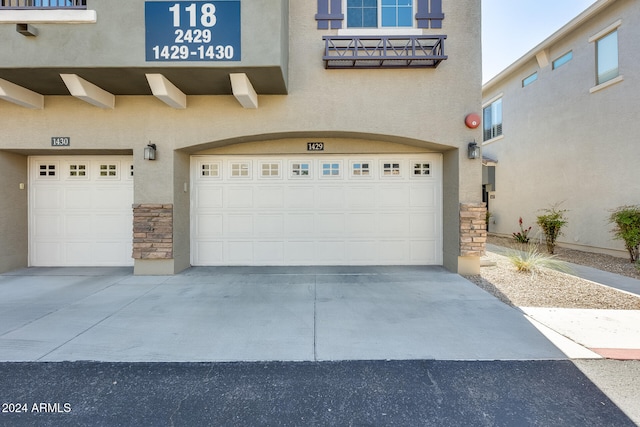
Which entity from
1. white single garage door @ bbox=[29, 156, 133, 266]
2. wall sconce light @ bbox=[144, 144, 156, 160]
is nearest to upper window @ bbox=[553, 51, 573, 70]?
wall sconce light @ bbox=[144, 144, 156, 160]

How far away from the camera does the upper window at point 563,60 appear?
9447mm

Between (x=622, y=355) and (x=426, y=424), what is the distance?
2.53 metres

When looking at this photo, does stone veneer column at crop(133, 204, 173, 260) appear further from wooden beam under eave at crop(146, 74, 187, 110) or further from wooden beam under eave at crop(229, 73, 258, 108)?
wooden beam under eave at crop(229, 73, 258, 108)

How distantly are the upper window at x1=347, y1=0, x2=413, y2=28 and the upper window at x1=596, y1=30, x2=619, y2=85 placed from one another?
21.6 feet

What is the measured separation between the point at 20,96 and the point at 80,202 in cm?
234

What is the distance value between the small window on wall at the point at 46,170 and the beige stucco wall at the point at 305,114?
2.52ft

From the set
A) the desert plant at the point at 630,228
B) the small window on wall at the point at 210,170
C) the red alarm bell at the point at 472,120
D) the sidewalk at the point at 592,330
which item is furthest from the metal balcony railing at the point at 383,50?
the desert plant at the point at 630,228

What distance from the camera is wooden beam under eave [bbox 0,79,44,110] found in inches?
210

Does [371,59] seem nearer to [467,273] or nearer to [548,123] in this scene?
[467,273]

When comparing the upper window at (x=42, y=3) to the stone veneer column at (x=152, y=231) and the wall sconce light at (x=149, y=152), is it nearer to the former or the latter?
the wall sconce light at (x=149, y=152)

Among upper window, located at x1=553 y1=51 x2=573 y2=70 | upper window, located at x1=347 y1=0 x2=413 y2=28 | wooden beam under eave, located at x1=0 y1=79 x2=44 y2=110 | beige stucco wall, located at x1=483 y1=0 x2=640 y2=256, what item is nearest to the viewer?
wooden beam under eave, located at x1=0 y1=79 x2=44 y2=110

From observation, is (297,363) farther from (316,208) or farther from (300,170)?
(300,170)

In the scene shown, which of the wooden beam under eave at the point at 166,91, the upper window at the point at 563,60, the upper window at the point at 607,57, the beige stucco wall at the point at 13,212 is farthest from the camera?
the upper window at the point at 563,60

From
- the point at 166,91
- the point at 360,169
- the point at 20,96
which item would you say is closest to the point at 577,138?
the point at 360,169
